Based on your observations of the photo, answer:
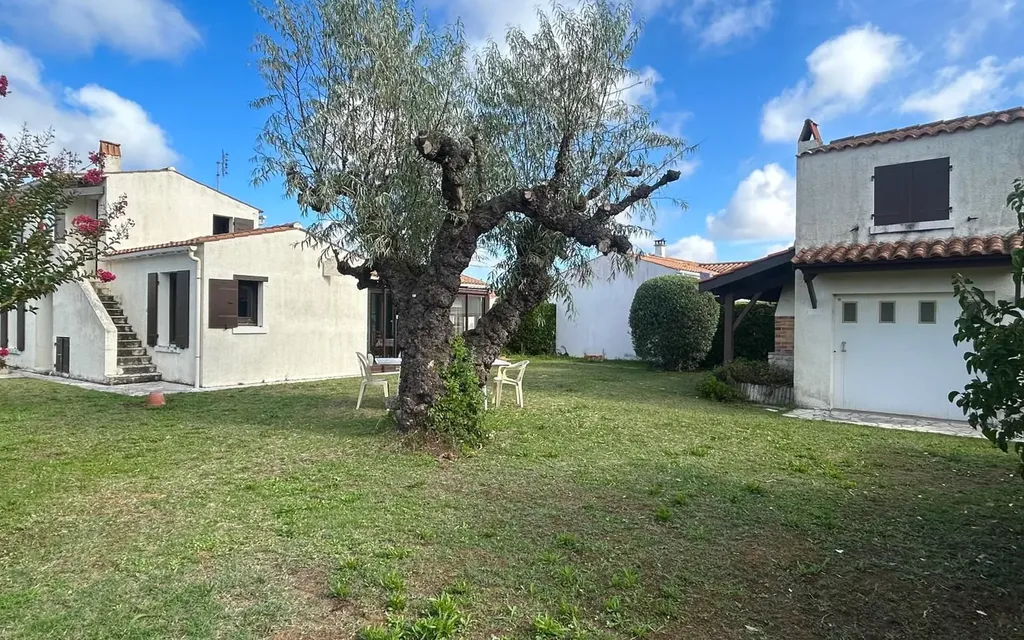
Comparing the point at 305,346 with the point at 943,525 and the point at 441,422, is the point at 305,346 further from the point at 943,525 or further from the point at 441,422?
the point at 943,525

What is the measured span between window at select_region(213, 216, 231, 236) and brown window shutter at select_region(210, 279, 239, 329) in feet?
19.7

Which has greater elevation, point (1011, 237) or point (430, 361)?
point (1011, 237)

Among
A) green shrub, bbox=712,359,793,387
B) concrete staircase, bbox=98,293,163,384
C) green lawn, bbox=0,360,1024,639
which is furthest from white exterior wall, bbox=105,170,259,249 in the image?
green shrub, bbox=712,359,793,387

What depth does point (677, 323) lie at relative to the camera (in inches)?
703

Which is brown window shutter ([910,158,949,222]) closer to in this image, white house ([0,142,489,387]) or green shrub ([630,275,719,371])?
green shrub ([630,275,719,371])

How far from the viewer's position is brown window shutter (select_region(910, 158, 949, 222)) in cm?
982

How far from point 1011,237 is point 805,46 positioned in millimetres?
4726

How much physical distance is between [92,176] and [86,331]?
1159cm

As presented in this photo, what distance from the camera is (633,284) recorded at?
78.1 feet

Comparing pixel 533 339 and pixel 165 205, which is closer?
pixel 165 205

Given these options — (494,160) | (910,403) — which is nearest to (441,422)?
(494,160)

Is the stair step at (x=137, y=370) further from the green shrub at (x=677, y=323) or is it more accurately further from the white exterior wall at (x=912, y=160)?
the white exterior wall at (x=912, y=160)

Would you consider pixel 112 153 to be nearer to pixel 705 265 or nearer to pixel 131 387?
pixel 131 387

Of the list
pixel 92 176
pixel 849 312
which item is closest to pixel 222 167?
pixel 92 176
